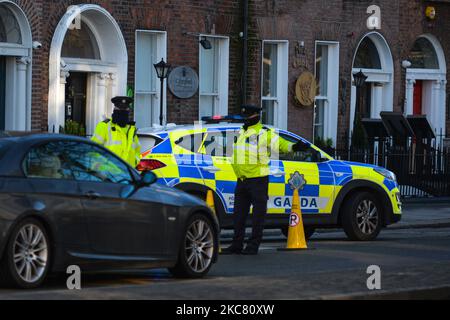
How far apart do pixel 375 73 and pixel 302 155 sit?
553 inches

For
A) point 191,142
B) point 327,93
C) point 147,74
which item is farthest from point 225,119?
point 327,93

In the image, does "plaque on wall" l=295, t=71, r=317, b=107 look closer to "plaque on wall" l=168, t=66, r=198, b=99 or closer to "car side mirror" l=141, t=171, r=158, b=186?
"plaque on wall" l=168, t=66, r=198, b=99

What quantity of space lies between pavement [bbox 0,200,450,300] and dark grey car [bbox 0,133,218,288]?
23 centimetres

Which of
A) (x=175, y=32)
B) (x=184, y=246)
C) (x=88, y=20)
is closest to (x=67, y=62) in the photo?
(x=88, y=20)

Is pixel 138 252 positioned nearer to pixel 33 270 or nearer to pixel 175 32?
pixel 33 270

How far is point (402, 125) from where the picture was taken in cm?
2962

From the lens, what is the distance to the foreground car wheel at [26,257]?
10.8 meters

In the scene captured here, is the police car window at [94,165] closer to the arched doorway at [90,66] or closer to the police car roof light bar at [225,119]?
the police car roof light bar at [225,119]

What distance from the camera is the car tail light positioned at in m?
16.8

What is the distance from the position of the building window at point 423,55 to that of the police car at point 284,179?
14.8m

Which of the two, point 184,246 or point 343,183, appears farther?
point 343,183

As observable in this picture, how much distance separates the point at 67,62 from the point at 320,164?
7.98 m
